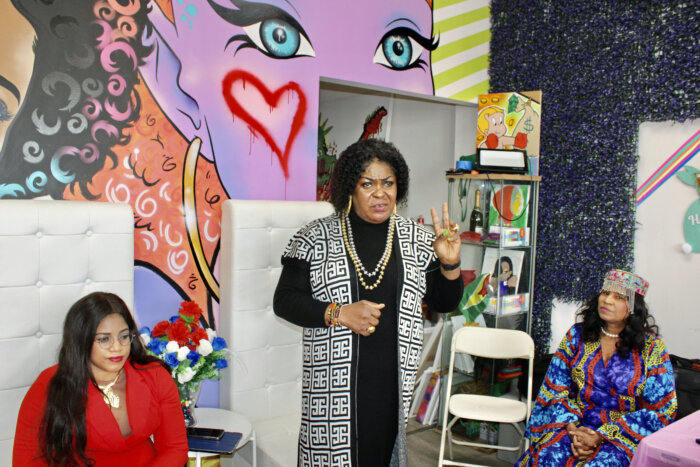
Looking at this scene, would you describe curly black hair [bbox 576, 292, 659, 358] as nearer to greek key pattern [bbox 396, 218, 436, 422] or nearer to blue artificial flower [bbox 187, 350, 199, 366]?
greek key pattern [bbox 396, 218, 436, 422]

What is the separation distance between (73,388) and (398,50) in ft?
8.83

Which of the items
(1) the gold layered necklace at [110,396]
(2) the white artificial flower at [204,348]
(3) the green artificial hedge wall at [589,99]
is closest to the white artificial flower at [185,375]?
(2) the white artificial flower at [204,348]

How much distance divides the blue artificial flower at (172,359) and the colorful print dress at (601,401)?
67.1 inches

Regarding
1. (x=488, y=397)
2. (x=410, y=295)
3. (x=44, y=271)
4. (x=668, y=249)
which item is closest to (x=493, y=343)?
(x=488, y=397)

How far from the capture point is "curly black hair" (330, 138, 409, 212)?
1825 millimetres

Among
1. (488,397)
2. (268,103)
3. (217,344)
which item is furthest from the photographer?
(488,397)

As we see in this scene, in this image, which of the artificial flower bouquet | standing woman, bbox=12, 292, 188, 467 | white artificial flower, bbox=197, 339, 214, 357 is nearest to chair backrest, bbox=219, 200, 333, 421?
the artificial flower bouquet

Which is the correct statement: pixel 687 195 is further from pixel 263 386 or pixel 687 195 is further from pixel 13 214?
pixel 13 214

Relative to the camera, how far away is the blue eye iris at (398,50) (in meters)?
3.43

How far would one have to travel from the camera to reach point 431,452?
11.5 feet

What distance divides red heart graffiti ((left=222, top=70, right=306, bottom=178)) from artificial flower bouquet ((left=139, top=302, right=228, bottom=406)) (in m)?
0.98

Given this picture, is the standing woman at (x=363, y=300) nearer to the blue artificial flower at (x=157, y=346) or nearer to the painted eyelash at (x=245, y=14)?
the blue artificial flower at (x=157, y=346)

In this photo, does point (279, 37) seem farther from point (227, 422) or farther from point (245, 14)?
point (227, 422)

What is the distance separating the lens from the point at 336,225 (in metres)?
1.86
